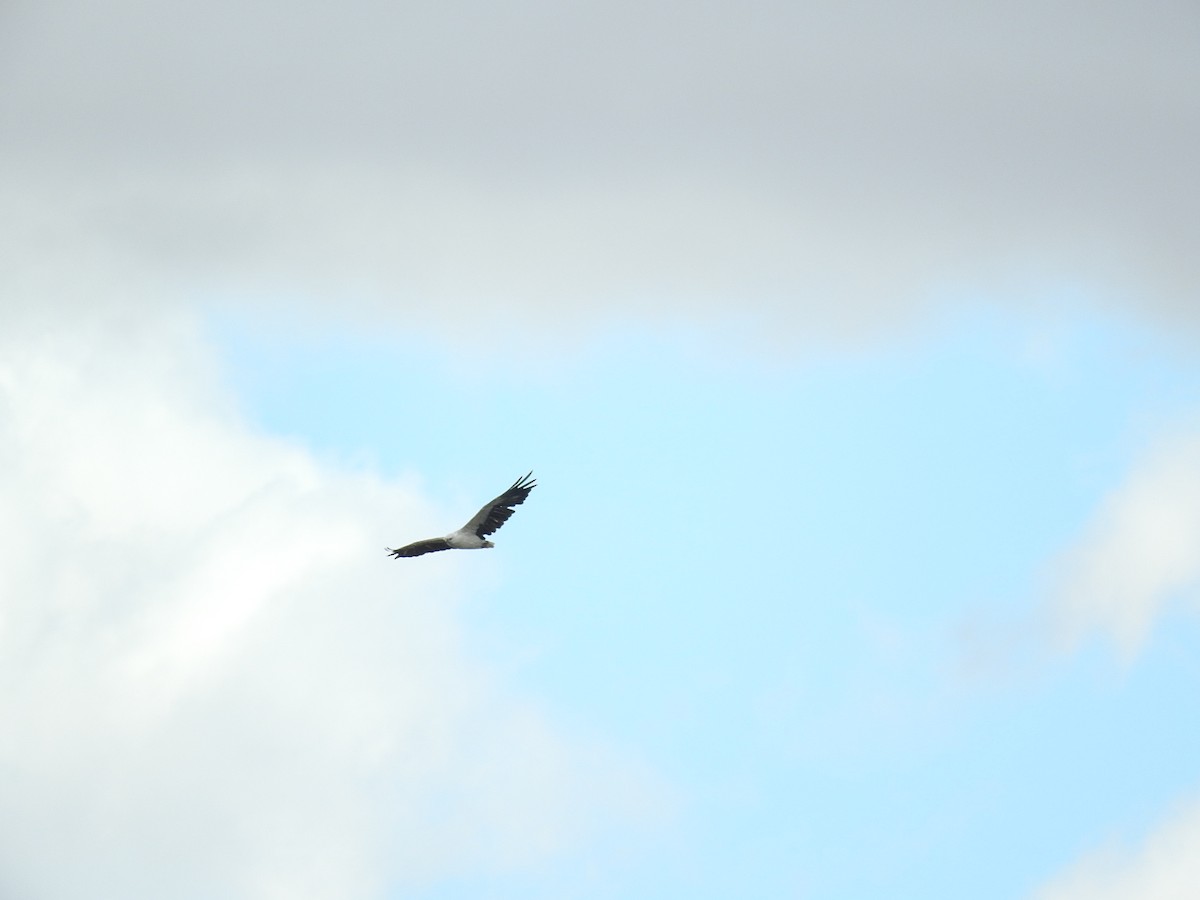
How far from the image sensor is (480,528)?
2483 inches

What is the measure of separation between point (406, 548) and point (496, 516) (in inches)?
125

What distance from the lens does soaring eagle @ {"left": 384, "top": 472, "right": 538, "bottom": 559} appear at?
6259 cm

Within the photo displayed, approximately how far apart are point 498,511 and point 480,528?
2.71 ft

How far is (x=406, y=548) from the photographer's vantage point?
205 feet

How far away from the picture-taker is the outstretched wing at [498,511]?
62750mm

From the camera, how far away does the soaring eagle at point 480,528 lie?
2464 inches

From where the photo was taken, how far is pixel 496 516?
63219mm

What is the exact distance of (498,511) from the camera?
63219 mm

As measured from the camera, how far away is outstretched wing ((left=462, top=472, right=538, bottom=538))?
2470 inches
